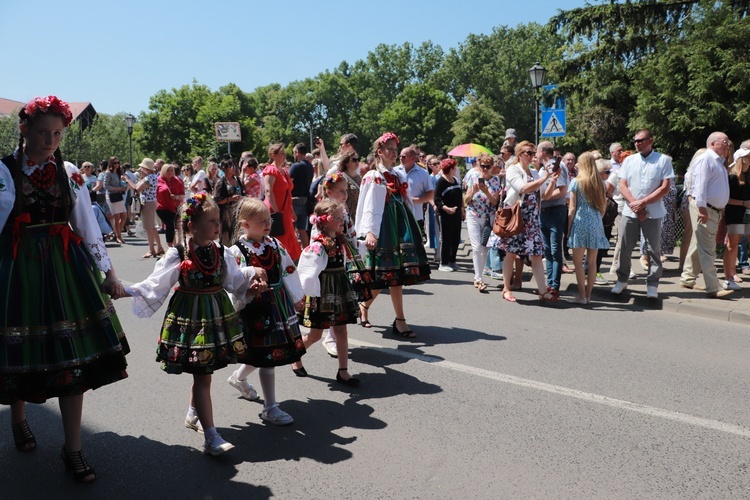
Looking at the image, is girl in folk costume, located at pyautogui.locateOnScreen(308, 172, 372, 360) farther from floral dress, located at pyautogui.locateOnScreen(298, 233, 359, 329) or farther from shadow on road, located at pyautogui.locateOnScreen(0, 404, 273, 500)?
shadow on road, located at pyautogui.locateOnScreen(0, 404, 273, 500)

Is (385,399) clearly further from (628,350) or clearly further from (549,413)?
(628,350)

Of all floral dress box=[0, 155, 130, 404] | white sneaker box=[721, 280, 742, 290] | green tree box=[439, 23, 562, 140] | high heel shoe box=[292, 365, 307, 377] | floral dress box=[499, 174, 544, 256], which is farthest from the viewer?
green tree box=[439, 23, 562, 140]

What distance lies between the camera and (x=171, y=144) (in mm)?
71500

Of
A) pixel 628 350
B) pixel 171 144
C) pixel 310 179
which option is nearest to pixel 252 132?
pixel 171 144

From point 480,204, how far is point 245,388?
20.3 ft

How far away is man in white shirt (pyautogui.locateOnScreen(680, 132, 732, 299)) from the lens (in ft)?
28.4

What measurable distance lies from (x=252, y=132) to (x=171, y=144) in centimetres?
1001

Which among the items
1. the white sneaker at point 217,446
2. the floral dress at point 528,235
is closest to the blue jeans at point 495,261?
the floral dress at point 528,235

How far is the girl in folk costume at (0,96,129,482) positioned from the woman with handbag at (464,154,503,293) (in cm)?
672

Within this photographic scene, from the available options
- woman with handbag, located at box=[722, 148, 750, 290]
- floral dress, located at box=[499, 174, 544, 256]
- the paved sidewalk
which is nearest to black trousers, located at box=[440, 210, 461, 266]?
the paved sidewalk

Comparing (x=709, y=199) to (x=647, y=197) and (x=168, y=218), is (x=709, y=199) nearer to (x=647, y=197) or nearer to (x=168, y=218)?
(x=647, y=197)

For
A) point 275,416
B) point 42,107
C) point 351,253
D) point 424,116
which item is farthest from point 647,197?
point 424,116

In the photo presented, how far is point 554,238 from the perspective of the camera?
9141 millimetres

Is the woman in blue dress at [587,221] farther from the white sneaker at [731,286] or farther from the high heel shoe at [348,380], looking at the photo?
the high heel shoe at [348,380]
